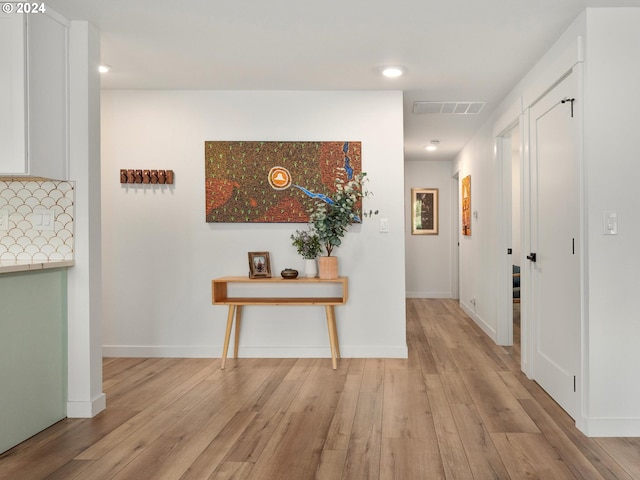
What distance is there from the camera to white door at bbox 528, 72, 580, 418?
274 cm

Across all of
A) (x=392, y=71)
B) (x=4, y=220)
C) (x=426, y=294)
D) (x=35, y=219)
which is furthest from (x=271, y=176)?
(x=426, y=294)

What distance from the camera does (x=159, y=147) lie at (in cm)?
419

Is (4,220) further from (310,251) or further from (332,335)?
(332,335)

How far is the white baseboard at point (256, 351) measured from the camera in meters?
4.15

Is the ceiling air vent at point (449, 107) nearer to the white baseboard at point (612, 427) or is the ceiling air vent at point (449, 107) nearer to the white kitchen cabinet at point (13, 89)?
the white baseboard at point (612, 427)

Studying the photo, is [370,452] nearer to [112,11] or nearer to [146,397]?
[146,397]

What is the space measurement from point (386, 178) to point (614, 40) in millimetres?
1958

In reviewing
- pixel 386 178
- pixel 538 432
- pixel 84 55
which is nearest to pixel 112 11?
pixel 84 55

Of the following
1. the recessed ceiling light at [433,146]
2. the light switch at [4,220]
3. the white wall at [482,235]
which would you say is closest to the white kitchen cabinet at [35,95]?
the light switch at [4,220]

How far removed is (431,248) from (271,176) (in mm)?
4639

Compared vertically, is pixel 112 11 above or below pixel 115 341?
above

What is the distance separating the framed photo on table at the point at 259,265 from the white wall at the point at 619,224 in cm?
238

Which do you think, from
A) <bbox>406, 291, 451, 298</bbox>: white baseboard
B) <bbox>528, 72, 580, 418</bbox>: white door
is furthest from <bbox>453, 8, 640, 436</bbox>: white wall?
<bbox>406, 291, 451, 298</bbox>: white baseboard

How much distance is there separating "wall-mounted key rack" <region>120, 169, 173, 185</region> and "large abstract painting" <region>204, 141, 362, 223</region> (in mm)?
349
